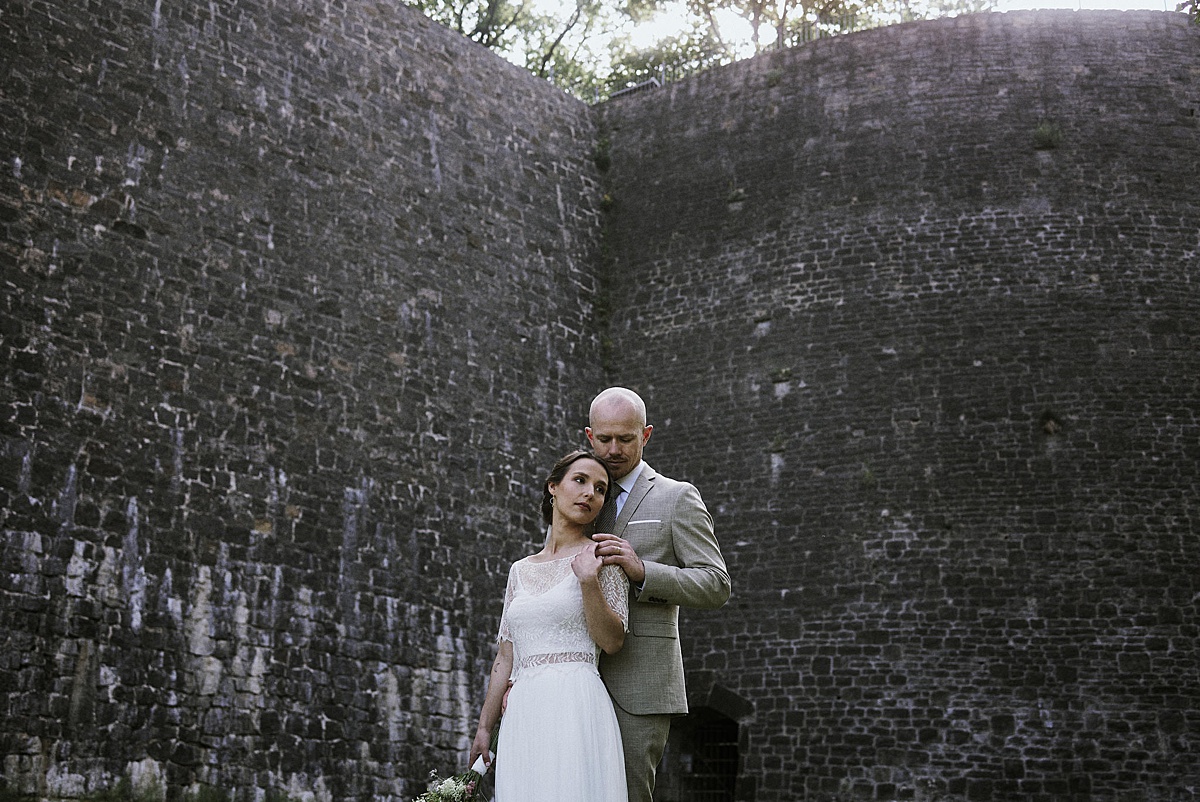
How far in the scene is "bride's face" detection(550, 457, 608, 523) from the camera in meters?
5.05

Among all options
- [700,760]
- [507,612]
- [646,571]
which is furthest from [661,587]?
[700,760]

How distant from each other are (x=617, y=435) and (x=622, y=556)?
63 cm

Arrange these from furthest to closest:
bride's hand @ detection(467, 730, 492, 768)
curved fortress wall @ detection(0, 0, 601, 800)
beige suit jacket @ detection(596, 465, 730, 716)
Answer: curved fortress wall @ detection(0, 0, 601, 800), bride's hand @ detection(467, 730, 492, 768), beige suit jacket @ detection(596, 465, 730, 716)

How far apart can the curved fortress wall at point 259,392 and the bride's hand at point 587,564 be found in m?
7.30

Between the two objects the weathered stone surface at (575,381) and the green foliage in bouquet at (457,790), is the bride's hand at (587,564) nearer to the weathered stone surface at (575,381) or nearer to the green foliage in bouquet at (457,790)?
the green foliage in bouquet at (457,790)

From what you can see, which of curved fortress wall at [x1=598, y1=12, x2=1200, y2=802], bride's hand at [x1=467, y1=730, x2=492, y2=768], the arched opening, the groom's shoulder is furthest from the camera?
the arched opening

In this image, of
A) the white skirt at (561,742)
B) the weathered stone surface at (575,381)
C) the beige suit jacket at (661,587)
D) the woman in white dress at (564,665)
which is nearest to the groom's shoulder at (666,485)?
the beige suit jacket at (661,587)

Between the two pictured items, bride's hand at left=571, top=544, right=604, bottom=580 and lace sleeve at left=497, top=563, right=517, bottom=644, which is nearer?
A: bride's hand at left=571, top=544, right=604, bottom=580

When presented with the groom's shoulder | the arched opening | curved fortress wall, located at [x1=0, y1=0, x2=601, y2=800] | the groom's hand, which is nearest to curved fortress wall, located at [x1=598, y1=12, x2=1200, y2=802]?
the arched opening

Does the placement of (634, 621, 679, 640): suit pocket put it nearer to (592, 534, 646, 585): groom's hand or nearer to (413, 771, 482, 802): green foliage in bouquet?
(592, 534, 646, 585): groom's hand

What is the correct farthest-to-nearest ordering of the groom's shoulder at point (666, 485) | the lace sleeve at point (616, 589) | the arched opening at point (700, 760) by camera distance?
1. the arched opening at point (700, 760)
2. the groom's shoulder at point (666, 485)
3. the lace sleeve at point (616, 589)

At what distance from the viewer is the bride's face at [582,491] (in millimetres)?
5047

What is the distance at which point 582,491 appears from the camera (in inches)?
199

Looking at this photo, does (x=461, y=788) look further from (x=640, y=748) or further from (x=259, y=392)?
(x=259, y=392)
